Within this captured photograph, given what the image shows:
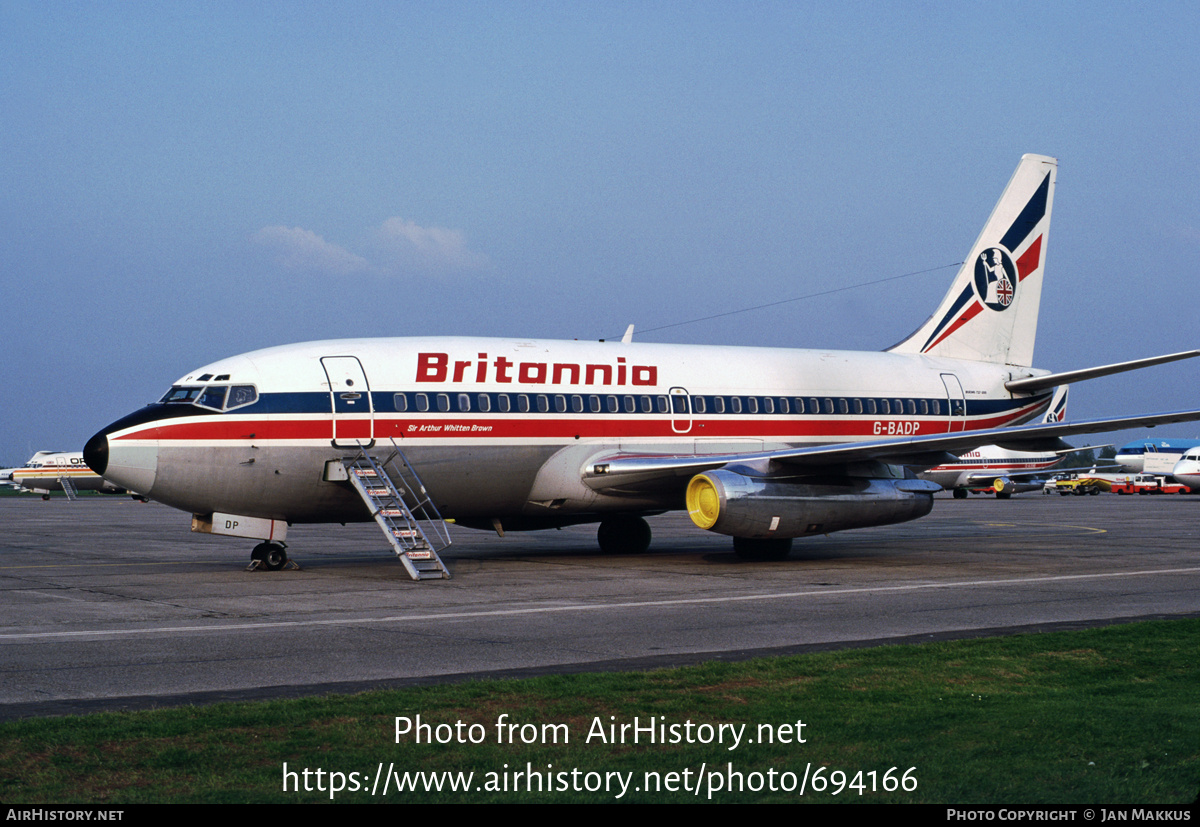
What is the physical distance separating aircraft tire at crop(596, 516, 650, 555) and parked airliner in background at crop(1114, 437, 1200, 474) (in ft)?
191

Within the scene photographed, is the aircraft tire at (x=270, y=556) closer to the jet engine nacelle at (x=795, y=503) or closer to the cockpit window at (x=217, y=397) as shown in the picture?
the cockpit window at (x=217, y=397)

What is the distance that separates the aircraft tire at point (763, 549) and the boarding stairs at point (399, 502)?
6.54 meters

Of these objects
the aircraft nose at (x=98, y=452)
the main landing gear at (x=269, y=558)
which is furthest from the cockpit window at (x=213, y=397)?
the main landing gear at (x=269, y=558)

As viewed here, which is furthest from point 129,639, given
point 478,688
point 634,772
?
point 634,772

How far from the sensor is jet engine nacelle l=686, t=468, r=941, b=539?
2067 cm

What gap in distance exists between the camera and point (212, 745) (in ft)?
23.9

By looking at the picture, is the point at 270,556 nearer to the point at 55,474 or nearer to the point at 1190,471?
the point at 1190,471

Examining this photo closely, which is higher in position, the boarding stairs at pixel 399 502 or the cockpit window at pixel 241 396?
the cockpit window at pixel 241 396

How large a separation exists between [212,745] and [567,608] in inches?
331

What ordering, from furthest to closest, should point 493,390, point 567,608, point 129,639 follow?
1. point 493,390
2. point 567,608
3. point 129,639

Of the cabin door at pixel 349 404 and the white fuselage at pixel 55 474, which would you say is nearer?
the cabin door at pixel 349 404

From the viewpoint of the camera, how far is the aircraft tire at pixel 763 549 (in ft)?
76.2

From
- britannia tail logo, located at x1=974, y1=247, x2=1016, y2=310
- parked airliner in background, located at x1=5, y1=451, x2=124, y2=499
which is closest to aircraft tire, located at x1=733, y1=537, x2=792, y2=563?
britannia tail logo, located at x1=974, y1=247, x2=1016, y2=310
